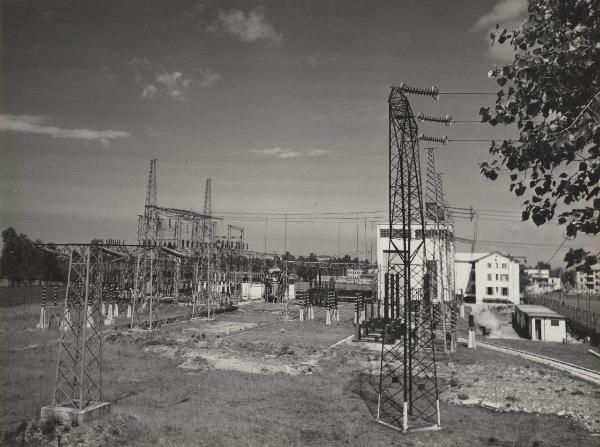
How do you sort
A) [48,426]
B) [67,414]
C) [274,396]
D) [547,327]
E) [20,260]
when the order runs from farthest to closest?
[20,260] → [547,327] → [274,396] → [67,414] → [48,426]

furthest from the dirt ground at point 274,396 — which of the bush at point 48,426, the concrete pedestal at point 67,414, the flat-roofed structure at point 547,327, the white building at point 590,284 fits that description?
the flat-roofed structure at point 547,327

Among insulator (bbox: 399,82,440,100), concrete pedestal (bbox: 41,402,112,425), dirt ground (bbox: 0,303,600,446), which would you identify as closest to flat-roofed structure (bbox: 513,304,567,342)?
dirt ground (bbox: 0,303,600,446)

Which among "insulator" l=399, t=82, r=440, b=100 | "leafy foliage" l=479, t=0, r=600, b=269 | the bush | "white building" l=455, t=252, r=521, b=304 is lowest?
the bush

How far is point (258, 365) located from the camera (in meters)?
22.5

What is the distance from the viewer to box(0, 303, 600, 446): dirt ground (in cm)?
1311

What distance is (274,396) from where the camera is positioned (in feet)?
58.3

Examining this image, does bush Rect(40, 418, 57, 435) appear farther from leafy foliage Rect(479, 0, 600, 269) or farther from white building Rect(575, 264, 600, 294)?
white building Rect(575, 264, 600, 294)

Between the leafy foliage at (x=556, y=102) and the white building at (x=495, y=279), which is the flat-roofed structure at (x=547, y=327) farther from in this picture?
the white building at (x=495, y=279)

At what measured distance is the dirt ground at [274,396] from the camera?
13.1 meters

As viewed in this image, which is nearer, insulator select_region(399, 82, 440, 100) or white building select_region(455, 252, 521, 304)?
insulator select_region(399, 82, 440, 100)

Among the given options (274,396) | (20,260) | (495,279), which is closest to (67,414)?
(274,396)

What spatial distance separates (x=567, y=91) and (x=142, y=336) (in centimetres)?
3011

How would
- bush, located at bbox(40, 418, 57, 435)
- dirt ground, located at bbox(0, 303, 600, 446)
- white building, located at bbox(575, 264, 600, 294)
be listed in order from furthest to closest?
1. white building, located at bbox(575, 264, 600, 294)
2. dirt ground, located at bbox(0, 303, 600, 446)
3. bush, located at bbox(40, 418, 57, 435)

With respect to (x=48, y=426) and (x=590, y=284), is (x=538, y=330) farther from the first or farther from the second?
(x=48, y=426)
